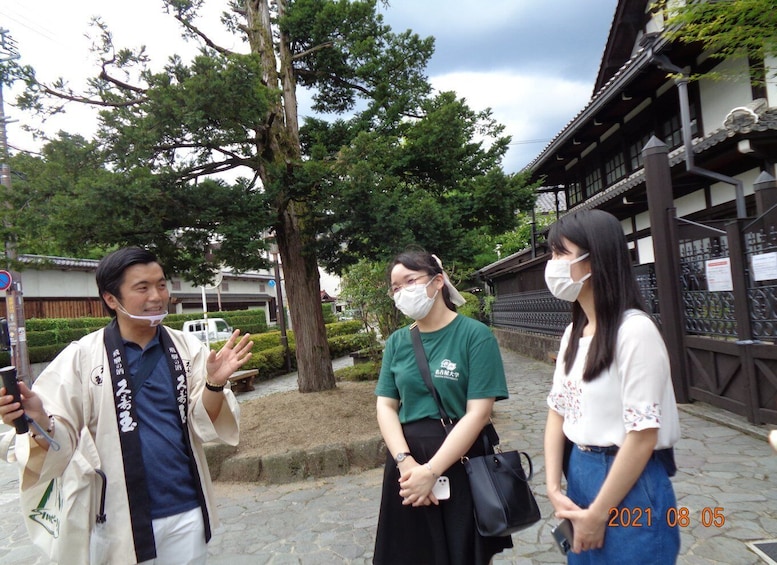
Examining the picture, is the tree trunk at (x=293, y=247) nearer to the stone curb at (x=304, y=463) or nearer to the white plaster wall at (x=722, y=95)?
the stone curb at (x=304, y=463)

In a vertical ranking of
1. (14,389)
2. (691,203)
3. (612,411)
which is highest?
(691,203)

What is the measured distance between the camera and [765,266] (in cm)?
529

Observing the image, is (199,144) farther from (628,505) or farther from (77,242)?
(628,505)

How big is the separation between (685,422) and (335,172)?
211 inches

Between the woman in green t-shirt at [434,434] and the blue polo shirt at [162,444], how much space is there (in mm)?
888

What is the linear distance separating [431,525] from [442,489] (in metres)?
0.18

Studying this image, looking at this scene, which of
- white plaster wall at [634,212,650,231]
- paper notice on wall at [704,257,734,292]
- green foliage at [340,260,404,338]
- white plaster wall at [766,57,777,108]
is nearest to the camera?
paper notice on wall at [704,257,734,292]

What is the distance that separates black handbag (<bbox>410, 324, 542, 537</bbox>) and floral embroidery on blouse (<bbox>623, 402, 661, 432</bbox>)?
620mm

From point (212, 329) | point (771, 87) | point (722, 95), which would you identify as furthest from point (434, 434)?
point (212, 329)

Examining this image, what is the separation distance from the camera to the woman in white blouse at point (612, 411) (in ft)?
5.23

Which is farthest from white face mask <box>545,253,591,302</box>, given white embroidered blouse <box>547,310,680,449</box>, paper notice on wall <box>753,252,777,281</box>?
paper notice on wall <box>753,252,777,281</box>

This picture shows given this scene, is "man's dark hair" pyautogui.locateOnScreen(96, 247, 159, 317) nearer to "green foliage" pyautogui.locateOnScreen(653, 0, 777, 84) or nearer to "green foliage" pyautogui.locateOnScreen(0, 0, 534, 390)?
"green foliage" pyautogui.locateOnScreen(0, 0, 534, 390)

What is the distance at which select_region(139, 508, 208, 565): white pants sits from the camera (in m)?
2.03

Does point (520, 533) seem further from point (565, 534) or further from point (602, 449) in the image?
point (602, 449)
